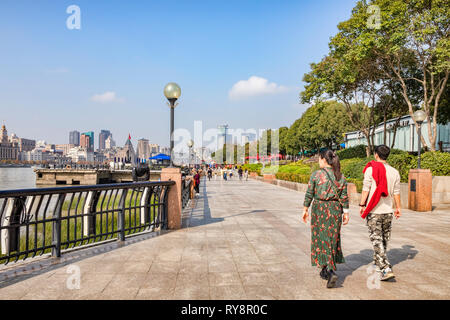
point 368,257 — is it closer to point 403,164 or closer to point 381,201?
Result: point 381,201

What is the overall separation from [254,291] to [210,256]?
1.76m

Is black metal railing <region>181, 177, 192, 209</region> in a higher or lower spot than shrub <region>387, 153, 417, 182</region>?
lower

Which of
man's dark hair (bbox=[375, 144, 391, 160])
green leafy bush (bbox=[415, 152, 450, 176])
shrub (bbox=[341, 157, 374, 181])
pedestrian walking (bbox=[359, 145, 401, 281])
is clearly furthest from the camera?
shrub (bbox=[341, 157, 374, 181])

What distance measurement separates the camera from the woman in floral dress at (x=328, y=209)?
402 centimetres

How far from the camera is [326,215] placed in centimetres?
404

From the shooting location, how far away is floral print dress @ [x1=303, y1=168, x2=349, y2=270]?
159 inches

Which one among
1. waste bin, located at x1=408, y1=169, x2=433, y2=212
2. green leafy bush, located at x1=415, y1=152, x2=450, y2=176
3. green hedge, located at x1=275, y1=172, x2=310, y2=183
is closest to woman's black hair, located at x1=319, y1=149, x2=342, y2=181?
waste bin, located at x1=408, y1=169, x2=433, y2=212

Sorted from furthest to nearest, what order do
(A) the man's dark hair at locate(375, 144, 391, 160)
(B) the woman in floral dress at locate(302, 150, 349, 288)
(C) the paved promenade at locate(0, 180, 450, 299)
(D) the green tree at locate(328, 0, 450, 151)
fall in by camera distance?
1. (D) the green tree at locate(328, 0, 450, 151)
2. (A) the man's dark hair at locate(375, 144, 391, 160)
3. (B) the woman in floral dress at locate(302, 150, 349, 288)
4. (C) the paved promenade at locate(0, 180, 450, 299)

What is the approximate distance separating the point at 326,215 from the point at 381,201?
870 mm

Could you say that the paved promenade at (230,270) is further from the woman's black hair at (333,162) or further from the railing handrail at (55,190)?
the woman's black hair at (333,162)

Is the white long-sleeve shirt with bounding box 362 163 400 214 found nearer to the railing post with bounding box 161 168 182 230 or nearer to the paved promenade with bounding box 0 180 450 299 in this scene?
the paved promenade with bounding box 0 180 450 299

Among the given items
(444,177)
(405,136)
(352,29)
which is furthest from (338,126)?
(444,177)

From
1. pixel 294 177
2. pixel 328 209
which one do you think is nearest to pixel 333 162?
pixel 328 209
